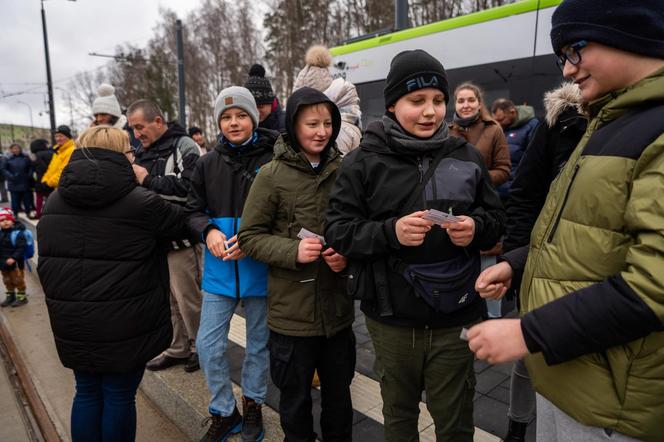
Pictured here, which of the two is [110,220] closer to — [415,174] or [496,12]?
[415,174]

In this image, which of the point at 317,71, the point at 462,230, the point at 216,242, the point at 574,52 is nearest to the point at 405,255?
the point at 462,230

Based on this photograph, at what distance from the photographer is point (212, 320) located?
2594mm

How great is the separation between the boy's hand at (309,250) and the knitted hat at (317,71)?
161 centimetres

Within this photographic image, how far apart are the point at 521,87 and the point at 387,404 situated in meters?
4.93

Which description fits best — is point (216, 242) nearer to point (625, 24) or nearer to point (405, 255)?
point (405, 255)

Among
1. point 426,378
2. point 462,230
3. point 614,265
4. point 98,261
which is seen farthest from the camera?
point 98,261

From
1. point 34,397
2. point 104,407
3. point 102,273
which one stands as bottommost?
point 34,397

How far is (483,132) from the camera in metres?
3.76

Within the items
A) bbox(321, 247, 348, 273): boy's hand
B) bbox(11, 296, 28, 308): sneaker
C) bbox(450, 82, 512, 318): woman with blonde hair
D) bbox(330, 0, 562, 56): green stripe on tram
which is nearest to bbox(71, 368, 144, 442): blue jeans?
bbox(321, 247, 348, 273): boy's hand

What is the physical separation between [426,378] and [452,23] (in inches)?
229

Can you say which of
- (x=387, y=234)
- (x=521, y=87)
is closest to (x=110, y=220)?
(x=387, y=234)

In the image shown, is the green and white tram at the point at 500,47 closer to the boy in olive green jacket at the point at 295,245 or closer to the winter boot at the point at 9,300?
the boy in olive green jacket at the point at 295,245

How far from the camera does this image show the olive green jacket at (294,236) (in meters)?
2.17

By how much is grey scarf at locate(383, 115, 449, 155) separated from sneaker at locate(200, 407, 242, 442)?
1859 millimetres
